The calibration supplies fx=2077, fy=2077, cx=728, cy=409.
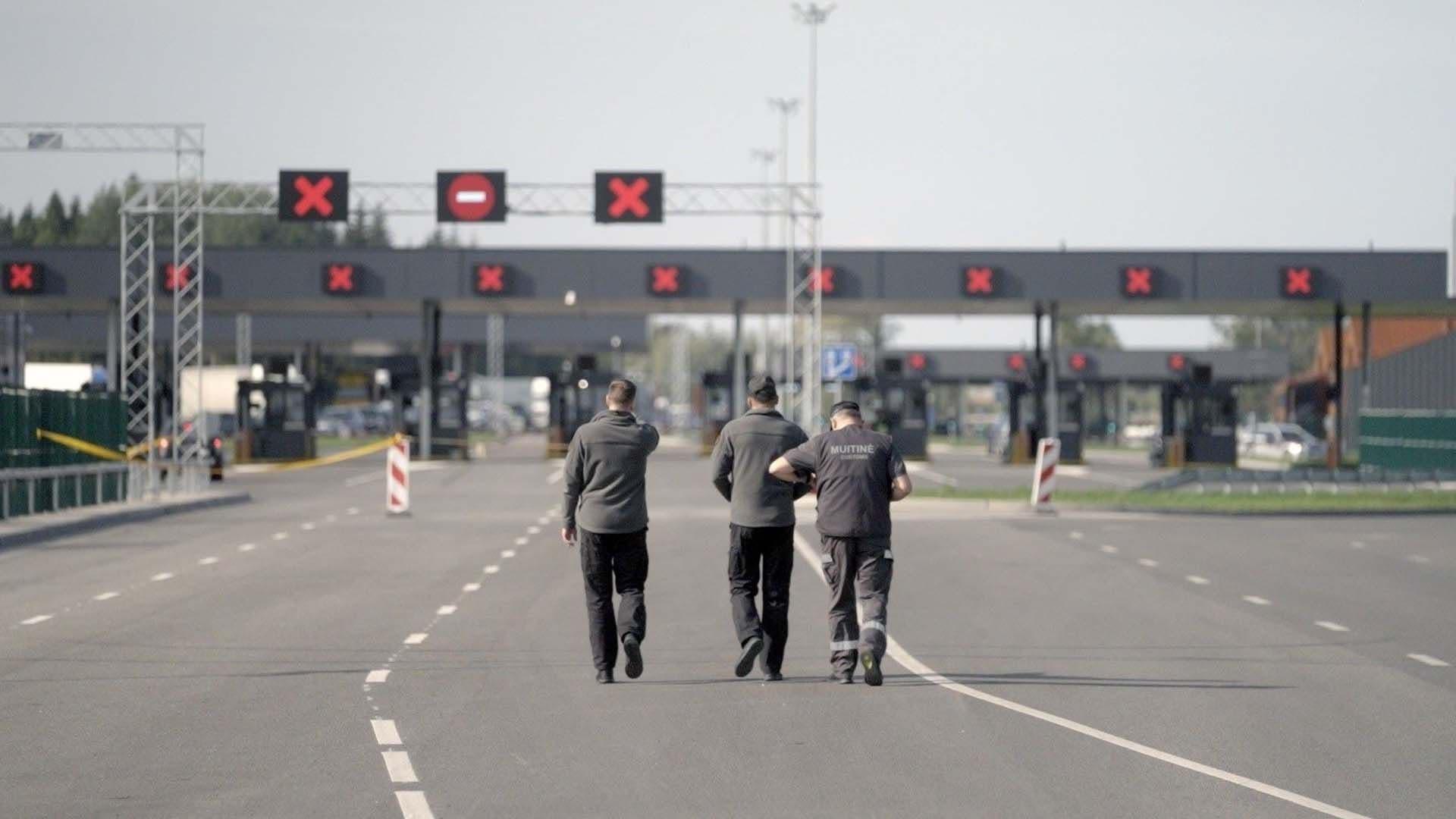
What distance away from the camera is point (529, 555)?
955 inches

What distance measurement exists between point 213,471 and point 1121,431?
7762 cm

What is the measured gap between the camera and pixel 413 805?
28.3 ft

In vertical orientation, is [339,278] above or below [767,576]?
above

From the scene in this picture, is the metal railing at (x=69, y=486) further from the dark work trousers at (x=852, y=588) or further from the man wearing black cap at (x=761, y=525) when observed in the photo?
the dark work trousers at (x=852, y=588)

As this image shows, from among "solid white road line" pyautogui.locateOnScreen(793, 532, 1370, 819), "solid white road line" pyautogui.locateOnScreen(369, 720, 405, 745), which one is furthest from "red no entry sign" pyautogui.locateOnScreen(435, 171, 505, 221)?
"solid white road line" pyautogui.locateOnScreen(369, 720, 405, 745)

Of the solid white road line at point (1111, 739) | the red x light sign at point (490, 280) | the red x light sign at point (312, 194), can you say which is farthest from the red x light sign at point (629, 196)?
the solid white road line at point (1111, 739)

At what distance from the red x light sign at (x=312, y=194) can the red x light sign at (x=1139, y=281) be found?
24.3 meters

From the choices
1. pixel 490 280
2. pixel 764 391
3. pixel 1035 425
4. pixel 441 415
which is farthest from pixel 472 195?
pixel 764 391

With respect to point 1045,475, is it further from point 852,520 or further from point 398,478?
point 852,520

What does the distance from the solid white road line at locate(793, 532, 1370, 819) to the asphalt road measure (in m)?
0.03

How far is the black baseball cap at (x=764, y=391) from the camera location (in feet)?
42.4

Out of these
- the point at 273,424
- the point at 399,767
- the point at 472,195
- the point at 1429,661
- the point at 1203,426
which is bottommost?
the point at 1429,661

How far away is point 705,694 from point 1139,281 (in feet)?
167

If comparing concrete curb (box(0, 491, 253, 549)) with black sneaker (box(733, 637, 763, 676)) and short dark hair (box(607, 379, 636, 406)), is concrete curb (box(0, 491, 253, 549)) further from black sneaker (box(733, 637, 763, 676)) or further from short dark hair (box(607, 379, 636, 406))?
black sneaker (box(733, 637, 763, 676))
